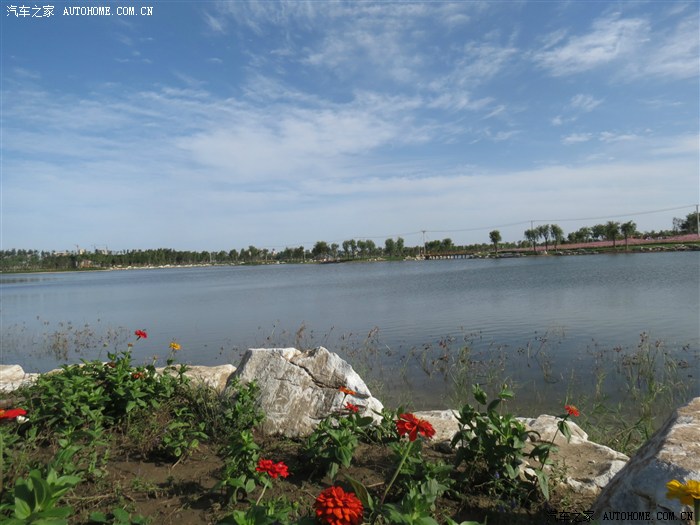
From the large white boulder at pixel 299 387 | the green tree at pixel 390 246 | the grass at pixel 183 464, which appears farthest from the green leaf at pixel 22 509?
the green tree at pixel 390 246

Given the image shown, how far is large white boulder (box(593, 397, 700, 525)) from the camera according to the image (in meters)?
2.25

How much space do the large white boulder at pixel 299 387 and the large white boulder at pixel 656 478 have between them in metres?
2.23

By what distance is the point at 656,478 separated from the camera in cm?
236

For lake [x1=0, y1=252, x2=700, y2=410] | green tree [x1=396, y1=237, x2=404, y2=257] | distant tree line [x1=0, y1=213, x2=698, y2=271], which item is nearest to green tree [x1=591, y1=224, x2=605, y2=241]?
distant tree line [x1=0, y1=213, x2=698, y2=271]

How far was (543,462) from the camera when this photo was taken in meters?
3.07

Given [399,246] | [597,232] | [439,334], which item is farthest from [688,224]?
[439,334]

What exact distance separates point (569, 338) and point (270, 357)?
347 inches

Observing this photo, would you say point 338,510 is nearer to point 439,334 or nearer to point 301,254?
point 439,334

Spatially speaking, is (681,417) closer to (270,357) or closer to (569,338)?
(270,357)

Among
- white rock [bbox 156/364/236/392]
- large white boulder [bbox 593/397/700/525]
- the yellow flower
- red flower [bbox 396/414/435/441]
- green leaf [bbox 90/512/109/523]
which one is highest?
the yellow flower

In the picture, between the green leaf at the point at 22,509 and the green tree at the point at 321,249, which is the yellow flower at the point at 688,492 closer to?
the green leaf at the point at 22,509

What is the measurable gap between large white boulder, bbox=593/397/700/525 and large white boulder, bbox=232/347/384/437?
223 cm

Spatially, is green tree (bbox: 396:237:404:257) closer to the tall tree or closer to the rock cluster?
the tall tree

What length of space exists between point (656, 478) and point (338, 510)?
174 cm
